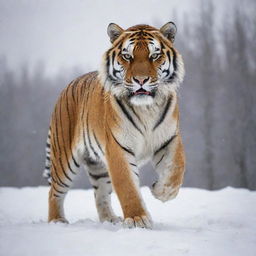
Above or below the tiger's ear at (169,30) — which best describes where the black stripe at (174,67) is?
below

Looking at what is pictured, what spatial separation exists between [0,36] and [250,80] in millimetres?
3987

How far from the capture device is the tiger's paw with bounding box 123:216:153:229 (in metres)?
2.03

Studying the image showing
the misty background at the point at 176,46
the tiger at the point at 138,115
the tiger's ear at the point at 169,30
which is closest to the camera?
the tiger at the point at 138,115

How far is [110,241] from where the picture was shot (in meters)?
1.70

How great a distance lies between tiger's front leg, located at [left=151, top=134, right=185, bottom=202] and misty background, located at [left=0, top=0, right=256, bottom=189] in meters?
0.67

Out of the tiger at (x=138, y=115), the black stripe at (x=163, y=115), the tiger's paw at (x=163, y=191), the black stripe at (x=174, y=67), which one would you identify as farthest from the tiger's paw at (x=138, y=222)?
the black stripe at (x=174, y=67)

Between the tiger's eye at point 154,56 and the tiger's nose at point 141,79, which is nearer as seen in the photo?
the tiger's nose at point 141,79

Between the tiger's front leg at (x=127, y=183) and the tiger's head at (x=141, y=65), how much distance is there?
0.26 metres

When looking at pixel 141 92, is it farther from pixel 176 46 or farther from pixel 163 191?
pixel 176 46

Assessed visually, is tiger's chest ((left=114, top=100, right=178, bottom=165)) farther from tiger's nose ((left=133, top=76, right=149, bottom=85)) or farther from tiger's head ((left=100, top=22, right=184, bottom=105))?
tiger's nose ((left=133, top=76, right=149, bottom=85))

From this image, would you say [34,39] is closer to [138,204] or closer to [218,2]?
[138,204]

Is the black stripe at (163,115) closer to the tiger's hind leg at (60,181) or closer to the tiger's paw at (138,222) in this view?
the tiger's paw at (138,222)

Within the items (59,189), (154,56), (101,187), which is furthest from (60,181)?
(154,56)

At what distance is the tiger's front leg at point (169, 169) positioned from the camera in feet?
7.54
